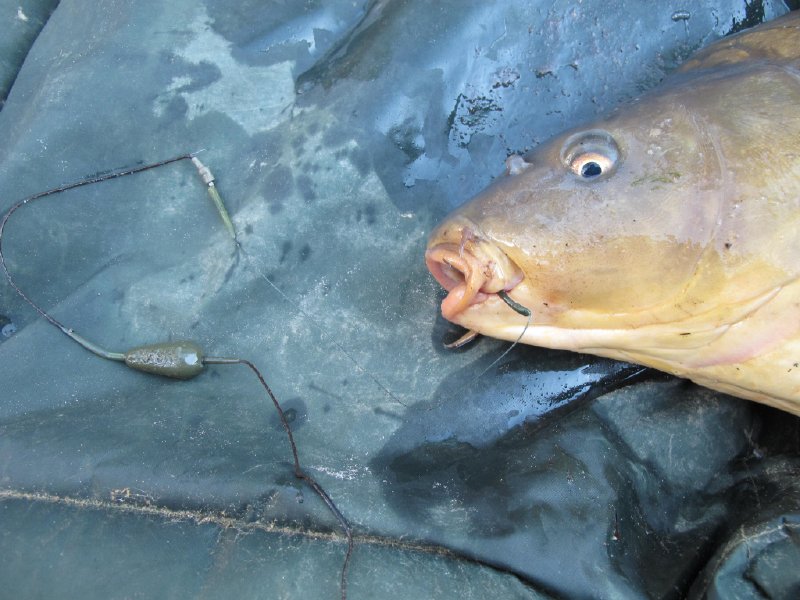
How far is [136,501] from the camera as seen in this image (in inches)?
79.7

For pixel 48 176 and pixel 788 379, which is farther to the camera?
pixel 48 176

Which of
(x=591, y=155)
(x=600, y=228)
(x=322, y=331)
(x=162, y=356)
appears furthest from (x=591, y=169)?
(x=162, y=356)

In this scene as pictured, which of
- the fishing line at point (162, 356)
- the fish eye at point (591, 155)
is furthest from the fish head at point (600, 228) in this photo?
the fishing line at point (162, 356)

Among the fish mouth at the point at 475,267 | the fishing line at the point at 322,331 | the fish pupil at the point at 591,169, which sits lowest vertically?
the fishing line at the point at 322,331

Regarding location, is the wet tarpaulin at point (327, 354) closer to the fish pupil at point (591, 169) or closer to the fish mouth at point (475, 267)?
the fish mouth at point (475, 267)

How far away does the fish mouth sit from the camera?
214cm

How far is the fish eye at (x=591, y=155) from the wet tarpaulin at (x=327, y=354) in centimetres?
60

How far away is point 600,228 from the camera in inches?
82.4

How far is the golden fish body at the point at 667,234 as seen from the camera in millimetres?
2057

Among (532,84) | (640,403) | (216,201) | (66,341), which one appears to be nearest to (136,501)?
(66,341)

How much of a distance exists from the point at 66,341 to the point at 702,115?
2.41m

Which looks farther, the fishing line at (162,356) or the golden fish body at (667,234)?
the fishing line at (162,356)

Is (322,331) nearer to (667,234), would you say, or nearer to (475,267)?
(475,267)

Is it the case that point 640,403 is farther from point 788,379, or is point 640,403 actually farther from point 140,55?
point 140,55
